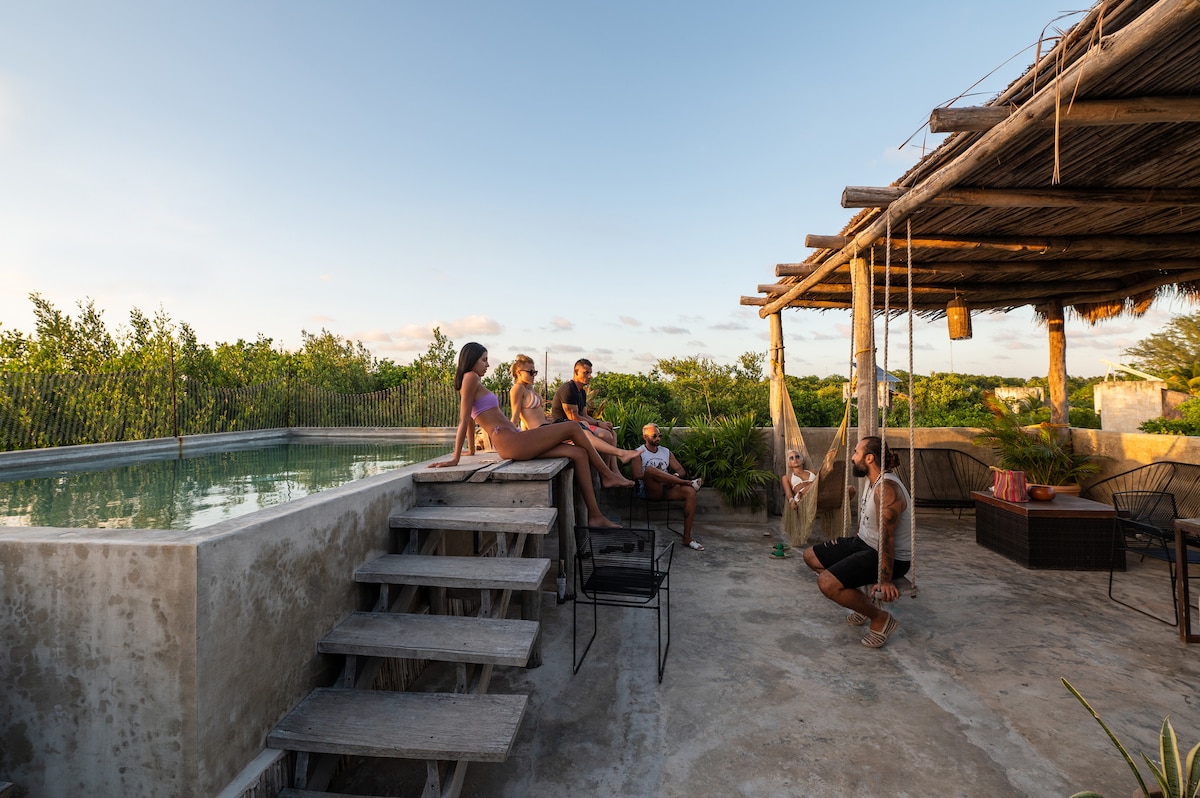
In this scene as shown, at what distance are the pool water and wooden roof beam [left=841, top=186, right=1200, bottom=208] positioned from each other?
14.7 ft

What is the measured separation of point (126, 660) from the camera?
153 centimetres

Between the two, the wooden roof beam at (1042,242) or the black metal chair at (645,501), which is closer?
the wooden roof beam at (1042,242)

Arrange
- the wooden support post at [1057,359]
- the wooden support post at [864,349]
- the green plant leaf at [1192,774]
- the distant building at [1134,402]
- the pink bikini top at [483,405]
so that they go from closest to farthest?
the green plant leaf at [1192,774] → the pink bikini top at [483,405] → the wooden support post at [864,349] → the wooden support post at [1057,359] → the distant building at [1134,402]

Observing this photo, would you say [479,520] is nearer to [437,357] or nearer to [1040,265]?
[1040,265]

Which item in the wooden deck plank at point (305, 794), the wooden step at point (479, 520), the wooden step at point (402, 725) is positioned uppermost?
the wooden step at point (479, 520)

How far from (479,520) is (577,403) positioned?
252 centimetres

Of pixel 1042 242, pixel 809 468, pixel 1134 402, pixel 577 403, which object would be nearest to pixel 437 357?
pixel 577 403

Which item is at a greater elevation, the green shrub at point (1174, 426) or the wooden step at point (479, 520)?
the green shrub at point (1174, 426)

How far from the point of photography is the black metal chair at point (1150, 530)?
3.32 meters

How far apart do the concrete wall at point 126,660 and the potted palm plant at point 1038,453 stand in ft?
21.5

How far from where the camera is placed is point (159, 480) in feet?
16.3

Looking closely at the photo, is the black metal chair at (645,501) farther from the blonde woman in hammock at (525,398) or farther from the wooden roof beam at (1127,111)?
the wooden roof beam at (1127,111)

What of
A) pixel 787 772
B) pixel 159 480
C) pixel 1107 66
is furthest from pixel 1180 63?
pixel 159 480

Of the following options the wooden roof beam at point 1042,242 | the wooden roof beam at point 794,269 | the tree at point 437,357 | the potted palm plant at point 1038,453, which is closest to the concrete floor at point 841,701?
the potted palm plant at point 1038,453
